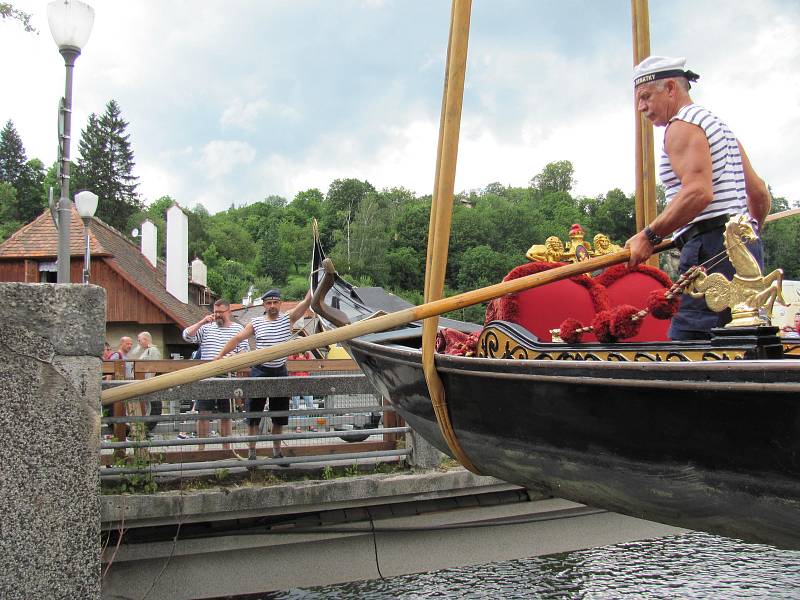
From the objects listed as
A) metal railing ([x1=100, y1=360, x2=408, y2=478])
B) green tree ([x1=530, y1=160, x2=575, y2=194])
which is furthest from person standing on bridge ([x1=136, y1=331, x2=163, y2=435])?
green tree ([x1=530, y1=160, x2=575, y2=194])

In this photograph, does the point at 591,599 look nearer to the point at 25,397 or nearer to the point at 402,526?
the point at 402,526

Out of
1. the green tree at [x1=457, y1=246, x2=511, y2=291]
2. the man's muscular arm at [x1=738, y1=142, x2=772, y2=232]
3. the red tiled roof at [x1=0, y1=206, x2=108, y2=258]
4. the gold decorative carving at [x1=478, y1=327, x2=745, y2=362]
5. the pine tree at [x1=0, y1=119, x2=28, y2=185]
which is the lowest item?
the gold decorative carving at [x1=478, y1=327, x2=745, y2=362]

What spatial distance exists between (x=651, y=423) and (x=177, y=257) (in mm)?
30801

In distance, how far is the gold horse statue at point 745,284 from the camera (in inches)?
82.7

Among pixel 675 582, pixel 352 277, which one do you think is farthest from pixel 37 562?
pixel 352 277

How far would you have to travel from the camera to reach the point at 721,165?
2578 mm

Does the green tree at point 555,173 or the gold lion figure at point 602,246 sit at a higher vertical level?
the green tree at point 555,173

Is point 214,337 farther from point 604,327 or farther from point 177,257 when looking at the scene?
point 177,257

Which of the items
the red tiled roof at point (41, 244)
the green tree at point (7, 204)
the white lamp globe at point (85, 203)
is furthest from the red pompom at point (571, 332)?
the green tree at point (7, 204)

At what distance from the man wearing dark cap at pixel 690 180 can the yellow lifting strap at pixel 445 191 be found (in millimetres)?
677

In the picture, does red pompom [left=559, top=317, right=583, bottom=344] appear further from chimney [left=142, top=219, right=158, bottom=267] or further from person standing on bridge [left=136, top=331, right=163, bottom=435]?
chimney [left=142, top=219, right=158, bottom=267]

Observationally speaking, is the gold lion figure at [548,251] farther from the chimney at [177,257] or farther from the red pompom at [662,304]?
the chimney at [177,257]

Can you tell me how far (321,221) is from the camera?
79750 millimetres

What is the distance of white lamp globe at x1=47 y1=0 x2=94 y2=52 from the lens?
18.6ft
